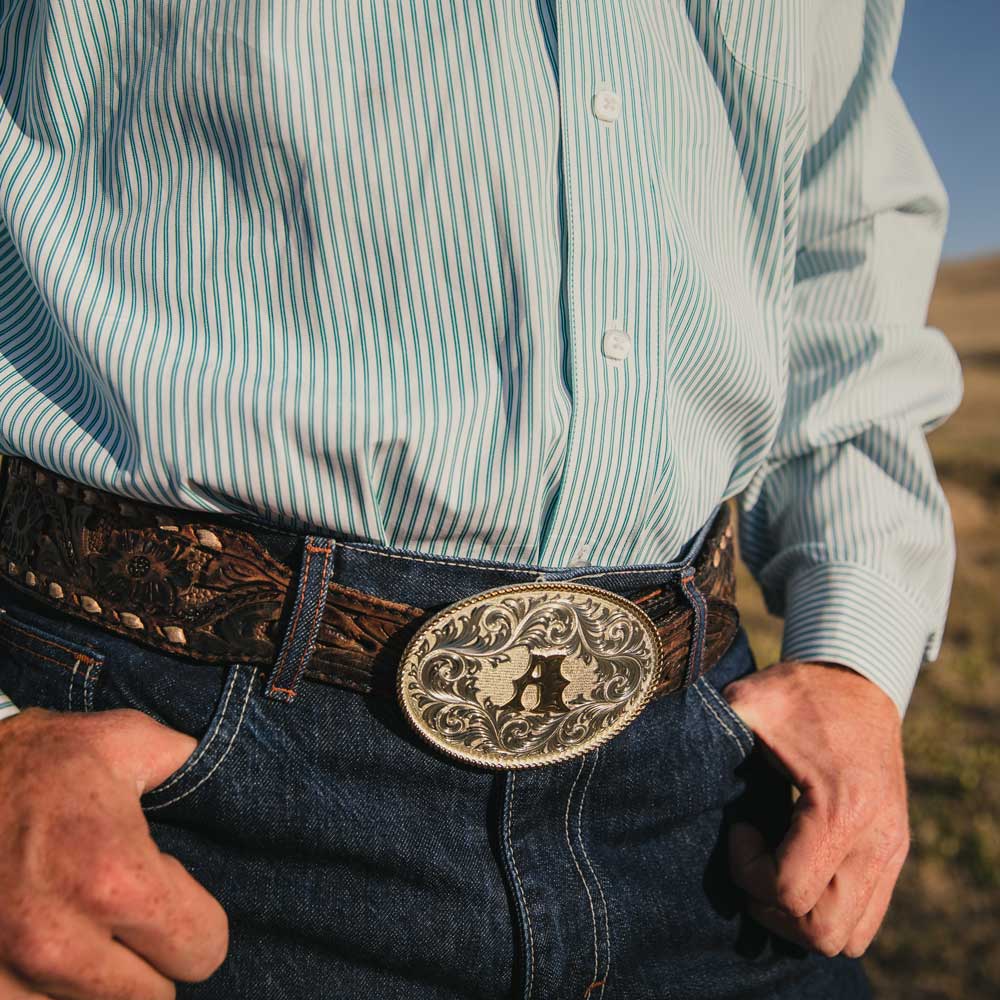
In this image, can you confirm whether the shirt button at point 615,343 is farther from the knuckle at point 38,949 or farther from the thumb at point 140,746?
the knuckle at point 38,949

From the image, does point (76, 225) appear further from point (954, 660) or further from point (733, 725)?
point (954, 660)

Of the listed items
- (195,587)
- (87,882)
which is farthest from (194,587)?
(87,882)

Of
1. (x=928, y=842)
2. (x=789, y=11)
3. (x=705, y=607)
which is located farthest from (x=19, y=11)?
(x=928, y=842)

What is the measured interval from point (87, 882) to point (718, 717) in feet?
2.99

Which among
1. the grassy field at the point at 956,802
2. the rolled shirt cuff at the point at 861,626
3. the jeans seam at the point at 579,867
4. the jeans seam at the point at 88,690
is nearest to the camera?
the jeans seam at the point at 88,690

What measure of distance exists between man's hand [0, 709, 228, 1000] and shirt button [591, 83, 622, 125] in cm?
97

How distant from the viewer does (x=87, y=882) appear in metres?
0.99

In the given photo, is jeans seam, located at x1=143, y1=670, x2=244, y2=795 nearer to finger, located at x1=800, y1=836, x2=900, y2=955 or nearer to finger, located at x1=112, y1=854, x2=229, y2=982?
finger, located at x1=112, y1=854, x2=229, y2=982

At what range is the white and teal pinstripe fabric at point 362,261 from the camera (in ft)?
3.72

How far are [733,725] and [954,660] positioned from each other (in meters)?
3.96

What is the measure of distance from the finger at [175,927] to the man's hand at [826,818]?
0.81 metres

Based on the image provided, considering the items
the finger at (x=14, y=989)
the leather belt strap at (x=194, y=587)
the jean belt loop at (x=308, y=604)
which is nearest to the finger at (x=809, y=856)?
the leather belt strap at (x=194, y=587)

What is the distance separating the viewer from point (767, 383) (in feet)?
4.80

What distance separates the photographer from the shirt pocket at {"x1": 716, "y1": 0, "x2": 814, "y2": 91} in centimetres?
135
